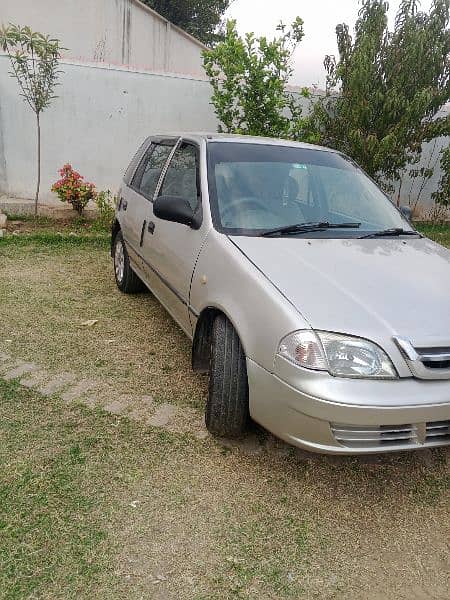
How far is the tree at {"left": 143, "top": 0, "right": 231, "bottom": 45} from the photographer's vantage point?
22172mm

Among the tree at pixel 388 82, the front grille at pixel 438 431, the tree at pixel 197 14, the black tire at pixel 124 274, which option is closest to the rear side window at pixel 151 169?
the black tire at pixel 124 274

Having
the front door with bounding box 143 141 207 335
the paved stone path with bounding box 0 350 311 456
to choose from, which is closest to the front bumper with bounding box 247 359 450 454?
the paved stone path with bounding box 0 350 311 456

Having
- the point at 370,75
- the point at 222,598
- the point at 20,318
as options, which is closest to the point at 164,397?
the point at 222,598

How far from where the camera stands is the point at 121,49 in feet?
46.0

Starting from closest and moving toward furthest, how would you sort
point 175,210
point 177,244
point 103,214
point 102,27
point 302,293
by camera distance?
1. point 302,293
2. point 175,210
3. point 177,244
4. point 103,214
5. point 102,27

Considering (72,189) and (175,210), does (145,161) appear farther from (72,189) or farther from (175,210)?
(72,189)

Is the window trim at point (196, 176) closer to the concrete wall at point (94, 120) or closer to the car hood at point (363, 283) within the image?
the car hood at point (363, 283)

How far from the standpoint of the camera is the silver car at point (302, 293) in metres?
2.23

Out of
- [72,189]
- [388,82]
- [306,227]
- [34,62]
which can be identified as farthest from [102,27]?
[306,227]

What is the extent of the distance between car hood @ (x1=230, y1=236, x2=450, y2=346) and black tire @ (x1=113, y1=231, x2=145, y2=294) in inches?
87.9

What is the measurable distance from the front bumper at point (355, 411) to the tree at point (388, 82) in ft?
20.8

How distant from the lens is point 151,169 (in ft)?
14.5

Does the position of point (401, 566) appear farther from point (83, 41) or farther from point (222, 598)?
point (83, 41)

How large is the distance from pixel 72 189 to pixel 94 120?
49.3 inches
